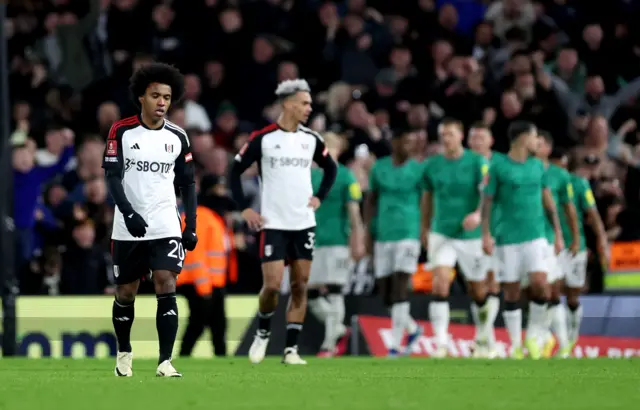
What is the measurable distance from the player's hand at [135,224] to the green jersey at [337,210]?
7326mm

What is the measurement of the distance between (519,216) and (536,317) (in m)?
1.22

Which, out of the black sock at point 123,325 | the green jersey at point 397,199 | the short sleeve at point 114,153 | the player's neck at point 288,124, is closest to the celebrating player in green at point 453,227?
the green jersey at point 397,199

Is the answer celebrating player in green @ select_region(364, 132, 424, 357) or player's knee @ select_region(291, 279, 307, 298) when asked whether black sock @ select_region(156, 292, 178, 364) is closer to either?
player's knee @ select_region(291, 279, 307, 298)

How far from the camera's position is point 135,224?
33.9ft

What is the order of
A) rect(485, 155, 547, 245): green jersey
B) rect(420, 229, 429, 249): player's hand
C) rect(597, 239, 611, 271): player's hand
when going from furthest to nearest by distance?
rect(597, 239, 611, 271): player's hand < rect(420, 229, 429, 249): player's hand < rect(485, 155, 547, 245): green jersey

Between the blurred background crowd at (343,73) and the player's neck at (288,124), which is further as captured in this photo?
the blurred background crowd at (343,73)

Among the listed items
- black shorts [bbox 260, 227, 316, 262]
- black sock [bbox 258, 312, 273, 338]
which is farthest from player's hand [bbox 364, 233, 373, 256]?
black shorts [bbox 260, 227, 316, 262]

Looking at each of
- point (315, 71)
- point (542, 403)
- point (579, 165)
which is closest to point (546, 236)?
point (579, 165)

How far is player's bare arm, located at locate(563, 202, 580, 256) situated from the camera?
687 inches

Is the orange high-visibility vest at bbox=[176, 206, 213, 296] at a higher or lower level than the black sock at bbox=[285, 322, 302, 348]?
higher

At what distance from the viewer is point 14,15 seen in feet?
75.8

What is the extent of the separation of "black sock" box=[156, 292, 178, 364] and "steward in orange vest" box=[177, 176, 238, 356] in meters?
5.26

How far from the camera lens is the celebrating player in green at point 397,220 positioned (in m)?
17.2

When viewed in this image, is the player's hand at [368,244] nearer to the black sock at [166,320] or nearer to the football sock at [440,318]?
the football sock at [440,318]
